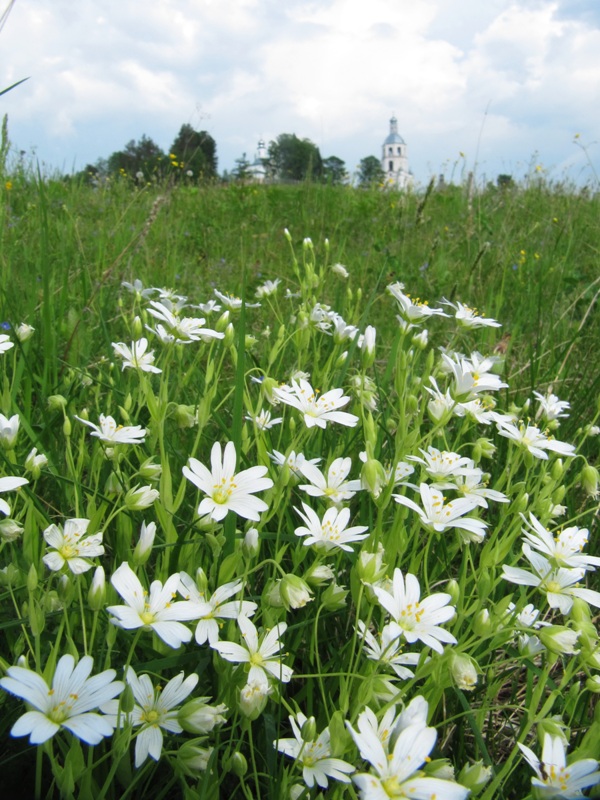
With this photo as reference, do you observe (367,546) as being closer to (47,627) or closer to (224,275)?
(47,627)

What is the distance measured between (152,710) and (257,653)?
0.15 metres

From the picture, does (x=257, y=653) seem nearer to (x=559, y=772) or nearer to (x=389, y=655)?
(x=389, y=655)

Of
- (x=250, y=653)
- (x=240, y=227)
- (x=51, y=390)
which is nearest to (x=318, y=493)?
(x=250, y=653)

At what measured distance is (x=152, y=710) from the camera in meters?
0.86

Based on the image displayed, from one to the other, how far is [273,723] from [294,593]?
0.63 ft

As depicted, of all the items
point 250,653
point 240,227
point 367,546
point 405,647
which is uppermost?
point 240,227

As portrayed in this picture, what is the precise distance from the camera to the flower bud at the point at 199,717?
0.80m

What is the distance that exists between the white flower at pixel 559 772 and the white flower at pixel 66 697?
493 millimetres

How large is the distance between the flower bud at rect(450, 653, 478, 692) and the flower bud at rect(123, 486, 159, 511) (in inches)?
19.5

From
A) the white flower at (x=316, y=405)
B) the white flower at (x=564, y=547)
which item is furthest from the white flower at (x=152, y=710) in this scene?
the white flower at (x=564, y=547)

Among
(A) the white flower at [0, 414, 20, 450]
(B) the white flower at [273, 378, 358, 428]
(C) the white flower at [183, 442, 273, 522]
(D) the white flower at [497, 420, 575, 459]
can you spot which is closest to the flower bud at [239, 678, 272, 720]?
(C) the white flower at [183, 442, 273, 522]

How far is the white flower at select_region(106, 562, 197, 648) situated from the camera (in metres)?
0.81

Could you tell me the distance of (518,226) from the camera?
507 centimetres

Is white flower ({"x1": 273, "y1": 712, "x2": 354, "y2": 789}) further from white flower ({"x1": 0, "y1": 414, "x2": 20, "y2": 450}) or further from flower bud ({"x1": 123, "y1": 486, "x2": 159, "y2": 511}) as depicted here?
white flower ({"x1": 0, "y1": 414, "x2": 20, "y2": 450})
